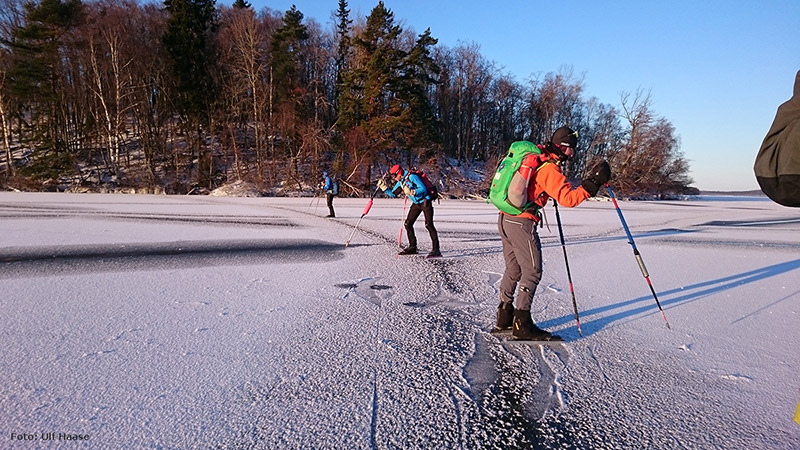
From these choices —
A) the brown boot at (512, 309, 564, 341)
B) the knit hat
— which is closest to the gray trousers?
the brown boot at (512, 309, 564, 341)

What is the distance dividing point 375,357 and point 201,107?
3734cm

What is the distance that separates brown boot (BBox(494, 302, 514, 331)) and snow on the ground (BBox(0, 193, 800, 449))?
235mm

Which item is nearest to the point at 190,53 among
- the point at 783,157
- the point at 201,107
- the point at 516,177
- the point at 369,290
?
the point at 201,107

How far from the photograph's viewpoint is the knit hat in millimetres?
3413

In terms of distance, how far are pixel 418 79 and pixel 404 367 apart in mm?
32754

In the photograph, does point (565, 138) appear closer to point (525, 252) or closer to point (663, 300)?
point (525, 252)

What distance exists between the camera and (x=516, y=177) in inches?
131

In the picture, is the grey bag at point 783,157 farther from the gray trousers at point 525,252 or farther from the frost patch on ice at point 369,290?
the frost patch on ice at point 369,290

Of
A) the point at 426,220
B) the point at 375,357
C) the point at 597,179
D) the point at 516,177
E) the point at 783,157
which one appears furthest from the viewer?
the point at 426,220

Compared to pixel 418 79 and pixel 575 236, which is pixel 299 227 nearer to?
pixel 575 236

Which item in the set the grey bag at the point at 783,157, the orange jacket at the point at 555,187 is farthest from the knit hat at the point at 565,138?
the grey bag at the point at 783,157

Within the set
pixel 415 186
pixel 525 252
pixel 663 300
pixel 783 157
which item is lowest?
pixel 663 300

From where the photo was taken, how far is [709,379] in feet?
9.22

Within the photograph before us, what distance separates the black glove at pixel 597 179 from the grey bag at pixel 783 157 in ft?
5.77
